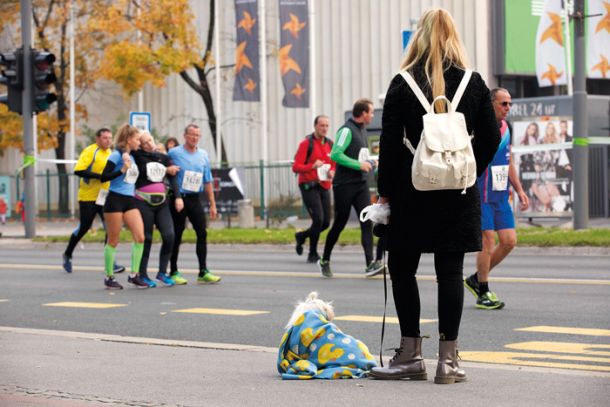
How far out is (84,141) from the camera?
154 feet

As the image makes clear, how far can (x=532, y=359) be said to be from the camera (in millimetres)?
8273

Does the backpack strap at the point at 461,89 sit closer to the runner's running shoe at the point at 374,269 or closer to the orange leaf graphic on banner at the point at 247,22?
the runner's running shoe at the point at 374,269

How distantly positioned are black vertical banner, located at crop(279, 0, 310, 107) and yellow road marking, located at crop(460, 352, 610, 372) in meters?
27.5

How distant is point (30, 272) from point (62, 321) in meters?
6.88

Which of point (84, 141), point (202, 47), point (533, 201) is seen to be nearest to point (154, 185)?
point (533, 201)

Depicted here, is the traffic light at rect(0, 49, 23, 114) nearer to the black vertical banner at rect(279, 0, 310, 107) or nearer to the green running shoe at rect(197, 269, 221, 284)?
the green running shoe at rect(197, 269, 221, 284)

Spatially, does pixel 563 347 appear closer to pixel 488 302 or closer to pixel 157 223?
pixel 488 302

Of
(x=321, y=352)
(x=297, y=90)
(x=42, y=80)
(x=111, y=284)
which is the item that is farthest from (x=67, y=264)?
(x=297, y=90)

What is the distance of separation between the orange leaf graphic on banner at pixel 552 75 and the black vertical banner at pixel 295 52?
22.7 feet

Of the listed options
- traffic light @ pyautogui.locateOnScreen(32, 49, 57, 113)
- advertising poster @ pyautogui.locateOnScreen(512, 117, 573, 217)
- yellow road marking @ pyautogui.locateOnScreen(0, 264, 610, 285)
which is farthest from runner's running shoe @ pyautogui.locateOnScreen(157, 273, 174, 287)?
advertising poster @ pyautogui.locateOnScreen(512, 117, 573, 217)

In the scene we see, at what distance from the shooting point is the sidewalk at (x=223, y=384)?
654 cm

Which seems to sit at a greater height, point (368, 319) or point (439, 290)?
point (439, 290)

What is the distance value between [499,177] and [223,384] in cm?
496

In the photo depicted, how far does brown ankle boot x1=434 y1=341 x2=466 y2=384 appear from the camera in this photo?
6949mm
